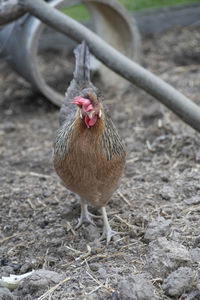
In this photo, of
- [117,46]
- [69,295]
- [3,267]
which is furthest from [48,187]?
[117,46]

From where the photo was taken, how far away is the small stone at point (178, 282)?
2.33 meters

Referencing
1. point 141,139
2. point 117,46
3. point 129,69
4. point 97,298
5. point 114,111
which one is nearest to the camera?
point 97,298

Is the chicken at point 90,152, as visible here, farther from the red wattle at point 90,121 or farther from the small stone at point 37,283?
the small stone at point 37,283

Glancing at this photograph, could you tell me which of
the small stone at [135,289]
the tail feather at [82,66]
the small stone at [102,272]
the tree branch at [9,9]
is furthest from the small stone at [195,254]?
the tree branch at [9,9]

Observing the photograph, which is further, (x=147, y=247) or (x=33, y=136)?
(x=33, y=136)

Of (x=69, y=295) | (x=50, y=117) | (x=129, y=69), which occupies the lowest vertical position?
(x=50, y=117)

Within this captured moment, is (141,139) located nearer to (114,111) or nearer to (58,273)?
(114,111)

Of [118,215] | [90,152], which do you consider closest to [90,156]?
[90,152]

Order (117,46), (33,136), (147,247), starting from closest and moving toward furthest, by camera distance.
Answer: (147,247), (33,136), (117,46)

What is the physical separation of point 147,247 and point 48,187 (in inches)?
51.4

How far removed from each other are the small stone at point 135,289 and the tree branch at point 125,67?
1618 mm

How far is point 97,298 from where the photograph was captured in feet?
7.66

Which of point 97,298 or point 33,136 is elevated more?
point 97,298

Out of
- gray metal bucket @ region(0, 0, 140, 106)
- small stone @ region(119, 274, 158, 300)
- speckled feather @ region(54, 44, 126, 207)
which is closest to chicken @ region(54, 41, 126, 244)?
speckled feather @ region(54, 44, 126, 207)
